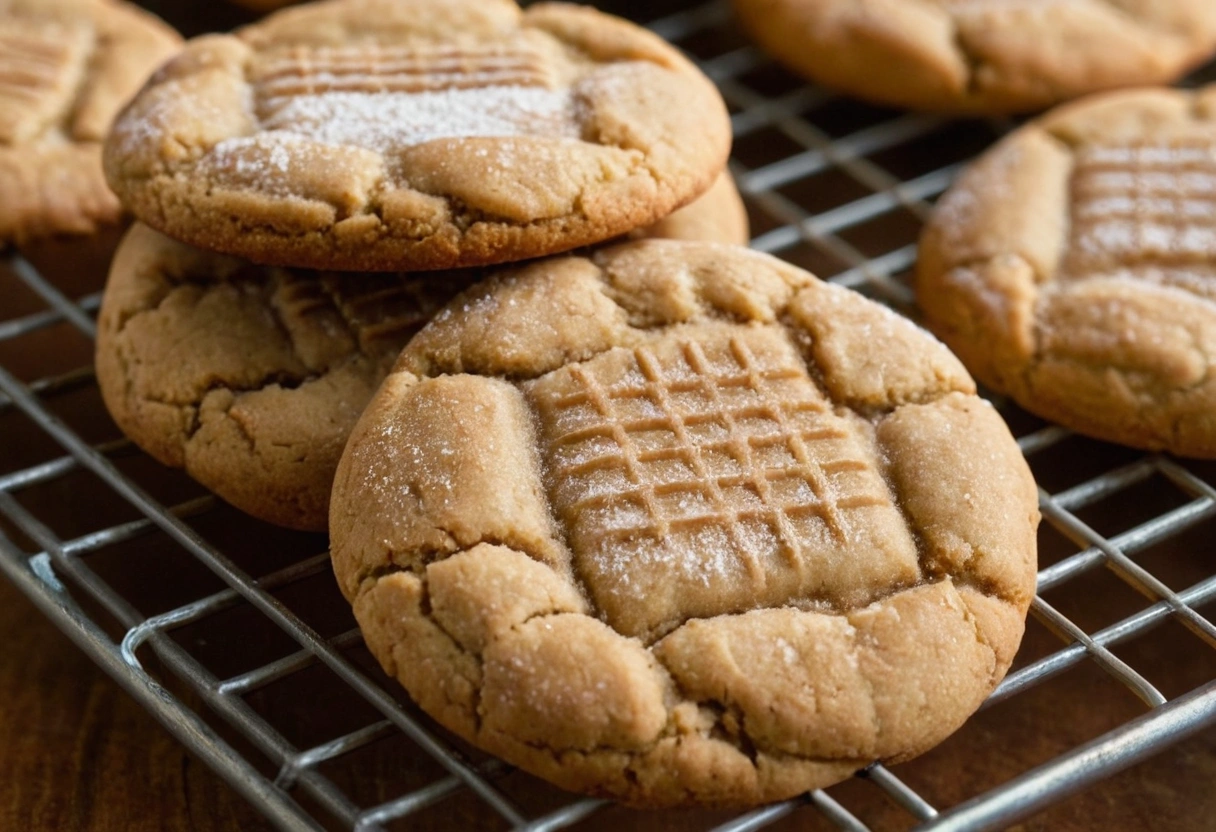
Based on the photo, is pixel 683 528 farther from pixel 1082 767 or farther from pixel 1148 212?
pixel 1148 212

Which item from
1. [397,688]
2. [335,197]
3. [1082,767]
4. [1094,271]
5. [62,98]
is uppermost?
[335,197]

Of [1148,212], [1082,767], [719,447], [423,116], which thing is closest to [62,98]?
[423,116]

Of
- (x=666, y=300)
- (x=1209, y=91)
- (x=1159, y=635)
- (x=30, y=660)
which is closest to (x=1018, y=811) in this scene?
(x=1159, y=635)

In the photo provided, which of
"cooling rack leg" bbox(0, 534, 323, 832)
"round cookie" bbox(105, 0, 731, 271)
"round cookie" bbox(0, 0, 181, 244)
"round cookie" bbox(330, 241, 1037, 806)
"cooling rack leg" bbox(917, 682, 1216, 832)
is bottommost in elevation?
"cooling rack leg" bbox(917, 682, 1216, 832)

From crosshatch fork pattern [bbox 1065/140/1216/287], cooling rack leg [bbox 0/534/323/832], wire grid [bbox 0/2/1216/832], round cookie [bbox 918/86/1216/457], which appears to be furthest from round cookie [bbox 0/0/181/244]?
crosshatch fork pattern [bbox 1065/140/1216/287]

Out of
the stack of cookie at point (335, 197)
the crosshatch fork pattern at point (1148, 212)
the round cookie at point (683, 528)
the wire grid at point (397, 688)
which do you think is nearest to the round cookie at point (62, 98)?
the wire grid at point (397, 688)

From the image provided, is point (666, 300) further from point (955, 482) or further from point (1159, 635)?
point (1159, 635)

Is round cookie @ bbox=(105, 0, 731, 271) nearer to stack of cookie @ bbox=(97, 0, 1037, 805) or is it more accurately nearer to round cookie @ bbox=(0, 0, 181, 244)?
stack of cookie @ bbox=(97, 0, 1037, 805)
